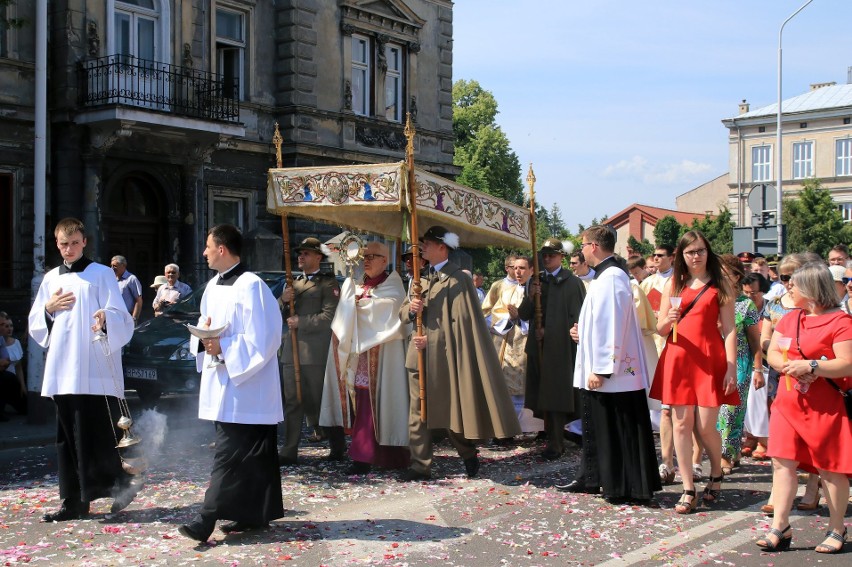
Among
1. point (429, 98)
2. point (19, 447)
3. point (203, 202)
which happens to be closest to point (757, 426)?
point (19, 447)

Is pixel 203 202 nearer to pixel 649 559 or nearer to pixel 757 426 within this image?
pixel 757 426

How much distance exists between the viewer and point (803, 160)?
217ft

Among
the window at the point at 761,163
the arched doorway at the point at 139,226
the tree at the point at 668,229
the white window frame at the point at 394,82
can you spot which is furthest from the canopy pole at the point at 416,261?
the window at the point at 761,163

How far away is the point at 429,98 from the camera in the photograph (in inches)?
1072

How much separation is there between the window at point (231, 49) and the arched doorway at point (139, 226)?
3.03 metres

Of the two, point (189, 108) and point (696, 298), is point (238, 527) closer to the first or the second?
point (696, 298)

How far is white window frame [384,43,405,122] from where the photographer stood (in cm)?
2598

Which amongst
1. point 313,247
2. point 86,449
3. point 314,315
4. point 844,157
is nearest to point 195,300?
point 313,247

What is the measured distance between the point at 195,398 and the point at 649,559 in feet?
24.7

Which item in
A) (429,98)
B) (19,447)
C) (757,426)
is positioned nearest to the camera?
(757,426)

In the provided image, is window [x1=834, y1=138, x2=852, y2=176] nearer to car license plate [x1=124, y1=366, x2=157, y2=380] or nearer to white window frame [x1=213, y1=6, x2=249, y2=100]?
white window frame [x1=213, y1=6, x2=249, y2=100]

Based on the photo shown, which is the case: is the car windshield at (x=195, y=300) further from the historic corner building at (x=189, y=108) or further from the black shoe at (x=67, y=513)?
the black shoe at (x=67, y=513)

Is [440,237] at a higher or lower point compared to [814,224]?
lower

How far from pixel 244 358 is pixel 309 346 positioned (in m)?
2.78
